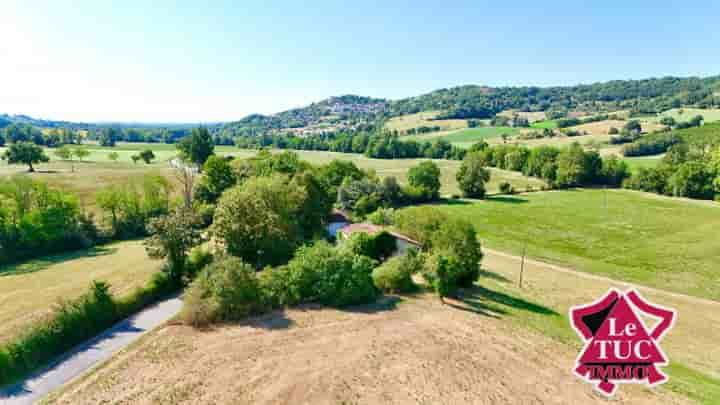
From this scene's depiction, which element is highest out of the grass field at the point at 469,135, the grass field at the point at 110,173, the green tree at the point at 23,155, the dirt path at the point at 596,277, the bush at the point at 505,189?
the grass field at the point at 469,135

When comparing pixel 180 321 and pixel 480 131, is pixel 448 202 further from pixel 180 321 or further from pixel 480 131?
pixel 480 131

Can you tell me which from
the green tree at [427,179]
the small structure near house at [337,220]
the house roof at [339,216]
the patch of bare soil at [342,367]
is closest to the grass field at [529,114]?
the green tree at [427,179]

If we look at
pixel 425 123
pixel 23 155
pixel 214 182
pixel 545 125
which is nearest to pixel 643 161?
pixel 545 125

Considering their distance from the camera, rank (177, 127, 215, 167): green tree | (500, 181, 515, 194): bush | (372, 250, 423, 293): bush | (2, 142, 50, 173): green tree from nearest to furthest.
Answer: (372, 250, 423, 293): bush < (2, 142, 50, 173): green tree < (177, 127, 215, 167): green tree < (500, 181, 515, 194): bush

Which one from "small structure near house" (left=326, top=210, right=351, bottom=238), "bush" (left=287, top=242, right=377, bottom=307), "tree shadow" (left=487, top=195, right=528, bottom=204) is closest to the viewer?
"bush" (left=287, top=242, right=377, bottom=307)

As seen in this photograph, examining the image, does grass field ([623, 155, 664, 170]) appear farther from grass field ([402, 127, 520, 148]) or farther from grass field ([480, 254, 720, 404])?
grass field ([480, 254, 720, 404])

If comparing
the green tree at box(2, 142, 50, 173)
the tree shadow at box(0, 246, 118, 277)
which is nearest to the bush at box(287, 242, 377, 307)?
the tree shadow at box(0, 246, 118, 277)

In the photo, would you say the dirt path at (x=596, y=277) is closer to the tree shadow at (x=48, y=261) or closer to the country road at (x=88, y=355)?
the country road at (x=88, y=355)
